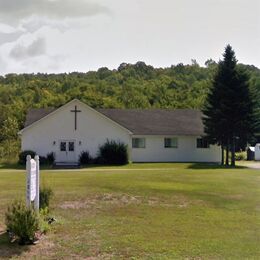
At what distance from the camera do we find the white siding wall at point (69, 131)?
4366 cm

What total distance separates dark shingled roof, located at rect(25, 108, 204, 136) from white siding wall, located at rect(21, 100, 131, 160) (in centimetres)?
226

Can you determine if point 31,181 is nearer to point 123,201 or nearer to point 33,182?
point 33,182

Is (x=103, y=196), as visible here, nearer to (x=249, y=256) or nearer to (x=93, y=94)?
(x=249, y=256)

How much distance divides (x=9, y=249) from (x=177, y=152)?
36.7 metres

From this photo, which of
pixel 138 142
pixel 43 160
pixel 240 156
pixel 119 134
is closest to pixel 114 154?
pixel 119 134

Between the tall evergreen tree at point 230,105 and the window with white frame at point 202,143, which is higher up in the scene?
the tall evergreen tree at point 230,105

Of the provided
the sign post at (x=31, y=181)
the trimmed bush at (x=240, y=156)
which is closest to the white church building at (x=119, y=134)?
the trimmed bush at (x=240, y=156)

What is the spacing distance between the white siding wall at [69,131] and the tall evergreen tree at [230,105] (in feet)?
28.5

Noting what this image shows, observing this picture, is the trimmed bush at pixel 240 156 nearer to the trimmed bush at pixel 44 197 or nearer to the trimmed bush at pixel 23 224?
the trimmed bush at pixel 44 197

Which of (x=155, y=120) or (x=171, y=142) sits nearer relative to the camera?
(x=171, y=142)

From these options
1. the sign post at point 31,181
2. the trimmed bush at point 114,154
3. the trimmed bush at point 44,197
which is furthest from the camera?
the trimmed bush at point 114,154

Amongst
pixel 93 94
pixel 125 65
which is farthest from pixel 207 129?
pixel 125 65

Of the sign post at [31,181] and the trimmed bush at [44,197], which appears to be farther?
the trimmed bush at [44,197]

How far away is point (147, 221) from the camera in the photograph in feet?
44.4
